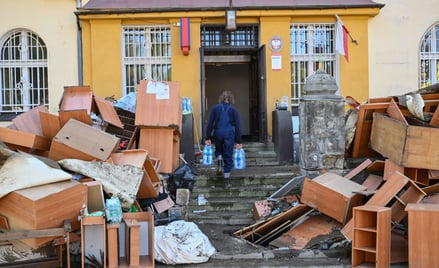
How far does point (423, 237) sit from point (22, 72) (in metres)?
10.8

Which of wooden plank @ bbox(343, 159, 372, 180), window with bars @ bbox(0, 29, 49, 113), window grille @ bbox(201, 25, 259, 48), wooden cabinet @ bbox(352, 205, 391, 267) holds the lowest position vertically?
wooden cabinet @ bbox(352, 205, 391, 267)

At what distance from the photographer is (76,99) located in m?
9.16

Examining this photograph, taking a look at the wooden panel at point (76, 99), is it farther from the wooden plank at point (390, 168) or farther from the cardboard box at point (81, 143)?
the wooden plank at point (390, 168)

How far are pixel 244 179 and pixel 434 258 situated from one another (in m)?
4.04

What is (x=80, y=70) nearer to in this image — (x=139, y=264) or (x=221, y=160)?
Answer: (x=221, y=160)

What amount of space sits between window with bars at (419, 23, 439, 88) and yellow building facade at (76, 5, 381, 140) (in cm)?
162

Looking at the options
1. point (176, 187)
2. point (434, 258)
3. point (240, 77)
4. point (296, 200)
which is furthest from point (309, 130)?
point (240, 77)

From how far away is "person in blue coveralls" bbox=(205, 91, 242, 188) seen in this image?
9.16 metres

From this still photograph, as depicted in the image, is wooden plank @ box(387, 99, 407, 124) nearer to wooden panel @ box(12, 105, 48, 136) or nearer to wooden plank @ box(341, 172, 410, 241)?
wooden plank @ box(341, 172, 410, 241)

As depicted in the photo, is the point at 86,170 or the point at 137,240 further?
the point at 86,170

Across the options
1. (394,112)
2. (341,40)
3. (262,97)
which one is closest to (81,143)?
(394,112)

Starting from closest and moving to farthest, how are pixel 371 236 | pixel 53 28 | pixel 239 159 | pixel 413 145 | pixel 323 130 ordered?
1. pixel 371 236
2. pixel 413 145
3. pixel 323 130
4. pixel 239 159
5. pixel 53 28

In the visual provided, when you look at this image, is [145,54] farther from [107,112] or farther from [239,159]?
[239,159]

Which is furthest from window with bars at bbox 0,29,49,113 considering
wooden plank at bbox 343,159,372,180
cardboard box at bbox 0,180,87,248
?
wooden plank at bbox 343,159,372,180
